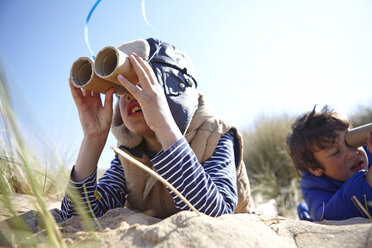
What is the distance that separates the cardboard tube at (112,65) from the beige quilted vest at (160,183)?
61 centimetres

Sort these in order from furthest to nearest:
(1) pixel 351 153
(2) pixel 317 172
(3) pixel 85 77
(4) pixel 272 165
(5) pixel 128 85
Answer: (4) pixel 272 165 → (2) pixel 317 172 → (1) pixel 351 153 → (3) pixel 85 77 → (5) pixel 128 85

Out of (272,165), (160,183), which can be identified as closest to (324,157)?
(160,183)

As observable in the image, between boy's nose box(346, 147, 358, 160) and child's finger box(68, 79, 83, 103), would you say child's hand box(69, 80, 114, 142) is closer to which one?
child's finger box(68, 79, 83, 103)

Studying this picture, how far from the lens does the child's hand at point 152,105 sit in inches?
59.1

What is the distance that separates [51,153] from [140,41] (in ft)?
A: 3.23

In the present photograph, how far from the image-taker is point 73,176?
6.03ft

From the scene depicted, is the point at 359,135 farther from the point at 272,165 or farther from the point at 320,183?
the point at 272,165

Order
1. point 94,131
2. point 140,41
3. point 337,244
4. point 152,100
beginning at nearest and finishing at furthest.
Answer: point 337,244, point 152,100, point 140,41, point 94,131

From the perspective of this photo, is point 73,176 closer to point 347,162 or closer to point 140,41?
point 140,41

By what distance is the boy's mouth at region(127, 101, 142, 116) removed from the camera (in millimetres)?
1897

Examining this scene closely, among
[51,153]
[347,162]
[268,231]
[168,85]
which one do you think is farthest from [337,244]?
[347,162]

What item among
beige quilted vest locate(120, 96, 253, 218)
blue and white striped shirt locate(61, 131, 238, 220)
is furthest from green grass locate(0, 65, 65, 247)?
beige quilted vest locate(120, 96, 253, 218)

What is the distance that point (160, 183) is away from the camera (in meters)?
1.99

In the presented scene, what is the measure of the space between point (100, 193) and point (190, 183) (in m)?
0.86
